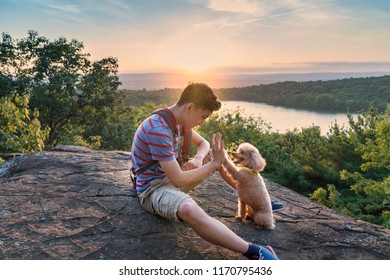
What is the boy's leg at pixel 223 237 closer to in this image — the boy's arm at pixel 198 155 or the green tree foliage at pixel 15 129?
the boy's arm at pixel 198 155

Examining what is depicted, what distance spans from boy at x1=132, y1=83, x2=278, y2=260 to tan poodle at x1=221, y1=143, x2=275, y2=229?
475 mm

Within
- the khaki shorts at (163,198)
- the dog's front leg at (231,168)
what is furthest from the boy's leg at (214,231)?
the dog's front leg at (231,168)

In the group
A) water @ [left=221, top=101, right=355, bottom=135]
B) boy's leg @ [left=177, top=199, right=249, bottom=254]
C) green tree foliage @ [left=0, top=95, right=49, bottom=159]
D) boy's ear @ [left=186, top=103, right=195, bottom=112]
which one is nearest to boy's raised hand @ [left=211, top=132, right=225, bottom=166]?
boy's ear @ [left=186, top=103, right=195, bottom=112]

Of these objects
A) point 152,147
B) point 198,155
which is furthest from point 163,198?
point 198,155

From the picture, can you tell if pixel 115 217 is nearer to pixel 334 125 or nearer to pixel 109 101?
pixel 334 125

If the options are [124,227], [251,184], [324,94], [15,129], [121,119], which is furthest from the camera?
[324,94]

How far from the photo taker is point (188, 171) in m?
3.11

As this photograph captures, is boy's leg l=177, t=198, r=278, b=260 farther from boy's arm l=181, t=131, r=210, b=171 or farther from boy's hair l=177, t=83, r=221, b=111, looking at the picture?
boy's hair l=177, t=83, r=221, b=111

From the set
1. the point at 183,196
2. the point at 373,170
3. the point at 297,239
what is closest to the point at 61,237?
the point at 183,196

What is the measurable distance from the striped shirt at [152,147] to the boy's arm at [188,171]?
7cm

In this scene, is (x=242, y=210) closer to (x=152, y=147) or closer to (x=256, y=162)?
(x=256, y=162)

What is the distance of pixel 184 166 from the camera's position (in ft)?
11.4

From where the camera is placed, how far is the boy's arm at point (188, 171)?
10.1 ft

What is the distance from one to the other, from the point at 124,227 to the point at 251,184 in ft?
4.30
